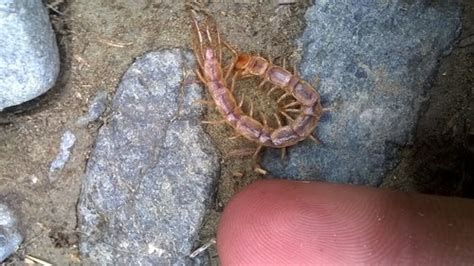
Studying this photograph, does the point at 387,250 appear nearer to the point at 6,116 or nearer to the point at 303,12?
the point at 303,12

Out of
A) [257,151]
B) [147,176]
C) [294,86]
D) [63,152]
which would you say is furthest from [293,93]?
[63,152]

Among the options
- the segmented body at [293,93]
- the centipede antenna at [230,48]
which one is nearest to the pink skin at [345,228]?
the segmented body at [293,93]

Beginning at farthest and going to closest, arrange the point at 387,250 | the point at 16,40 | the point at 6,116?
the point at 6,116 → the point at 16,40 → the point at 387,250

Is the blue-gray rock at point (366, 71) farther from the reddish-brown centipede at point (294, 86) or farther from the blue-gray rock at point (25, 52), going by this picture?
the blue-gray rock at point (25, 52)

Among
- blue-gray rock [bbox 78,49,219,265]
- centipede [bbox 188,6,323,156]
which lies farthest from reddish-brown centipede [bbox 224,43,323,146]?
blue-gray rock [bbox 78,49,219,265]

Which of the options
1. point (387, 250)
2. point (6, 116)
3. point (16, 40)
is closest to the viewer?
point (387, 250)

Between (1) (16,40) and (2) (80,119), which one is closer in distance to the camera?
(1) (16,40)

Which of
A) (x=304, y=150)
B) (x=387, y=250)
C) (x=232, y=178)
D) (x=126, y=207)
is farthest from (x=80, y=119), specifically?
(x=387, y=250)
